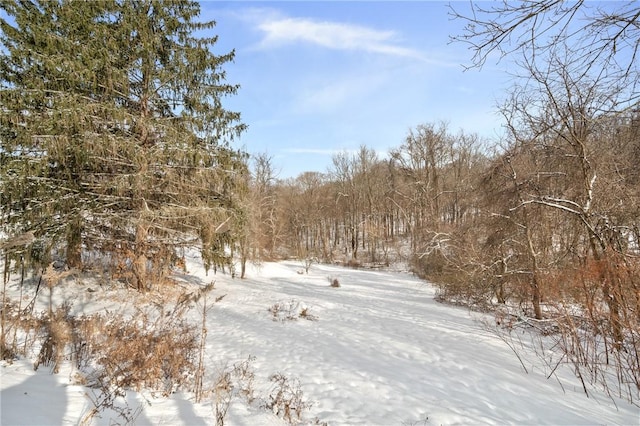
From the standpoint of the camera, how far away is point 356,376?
5.07 m

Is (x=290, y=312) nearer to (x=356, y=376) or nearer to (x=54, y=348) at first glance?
(x=356, y=376)

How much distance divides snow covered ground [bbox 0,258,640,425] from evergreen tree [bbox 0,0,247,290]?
233 cm

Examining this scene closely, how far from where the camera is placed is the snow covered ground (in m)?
3.38

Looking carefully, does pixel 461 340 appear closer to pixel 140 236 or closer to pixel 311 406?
pixel 311 406

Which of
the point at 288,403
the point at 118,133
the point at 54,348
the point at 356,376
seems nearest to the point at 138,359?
the point at 54,348

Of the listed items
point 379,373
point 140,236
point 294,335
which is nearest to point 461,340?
point 379,373

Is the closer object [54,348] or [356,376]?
[54,348]

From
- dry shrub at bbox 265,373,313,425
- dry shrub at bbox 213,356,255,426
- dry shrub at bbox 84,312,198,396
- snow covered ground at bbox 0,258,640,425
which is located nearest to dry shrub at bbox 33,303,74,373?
snow covered ground at bbox 0,258,640,425

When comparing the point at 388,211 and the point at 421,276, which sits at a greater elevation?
the point at 388,211

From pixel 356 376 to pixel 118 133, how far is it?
31.3ft

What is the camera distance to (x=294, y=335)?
760cm

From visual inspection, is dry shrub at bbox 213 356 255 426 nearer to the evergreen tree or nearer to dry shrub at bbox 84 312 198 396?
dry shrub at bbox 84 312 198 396

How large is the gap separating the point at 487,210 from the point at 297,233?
1323 inches

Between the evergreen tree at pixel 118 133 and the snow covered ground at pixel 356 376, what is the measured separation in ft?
7.63
